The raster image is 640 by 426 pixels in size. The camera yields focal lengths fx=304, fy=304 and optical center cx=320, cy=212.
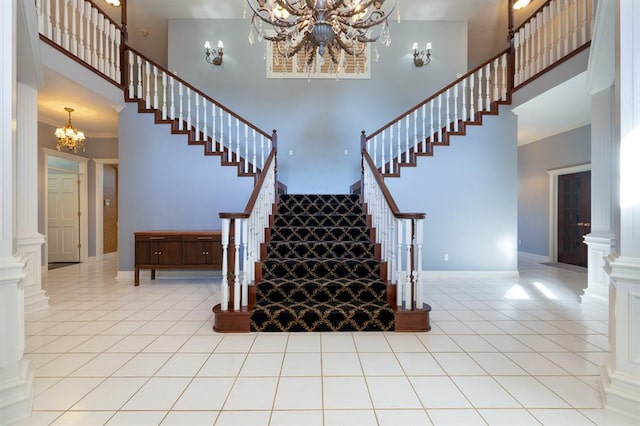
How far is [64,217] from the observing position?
23.9ft

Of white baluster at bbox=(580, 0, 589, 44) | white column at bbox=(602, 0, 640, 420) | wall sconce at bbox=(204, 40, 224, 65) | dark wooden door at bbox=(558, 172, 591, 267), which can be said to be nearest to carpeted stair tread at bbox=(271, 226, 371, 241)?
white column at bbox=(602, 0, 640, 420)

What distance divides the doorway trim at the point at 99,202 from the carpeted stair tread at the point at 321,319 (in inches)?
255

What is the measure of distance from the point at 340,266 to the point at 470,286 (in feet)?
8.06

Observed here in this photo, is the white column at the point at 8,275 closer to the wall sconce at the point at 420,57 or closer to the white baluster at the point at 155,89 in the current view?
Result: the white baluster at the point at 155,89

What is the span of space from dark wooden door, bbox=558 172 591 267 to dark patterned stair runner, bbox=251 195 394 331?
207 inches

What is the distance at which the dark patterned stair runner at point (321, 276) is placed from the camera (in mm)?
3021

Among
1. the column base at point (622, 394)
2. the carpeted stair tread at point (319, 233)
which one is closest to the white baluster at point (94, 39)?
the carpeted stair tread at point (319, 233)

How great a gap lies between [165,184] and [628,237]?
19.2 ft

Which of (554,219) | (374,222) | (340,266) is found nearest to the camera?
(340,266)

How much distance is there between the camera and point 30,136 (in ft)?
12.3

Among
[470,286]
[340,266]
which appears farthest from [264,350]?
[470,286]

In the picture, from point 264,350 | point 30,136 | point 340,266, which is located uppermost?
point 30,136

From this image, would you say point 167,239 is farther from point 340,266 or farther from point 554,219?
point 554,219

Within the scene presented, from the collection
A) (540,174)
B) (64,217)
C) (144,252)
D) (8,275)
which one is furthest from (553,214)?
(64,217)
